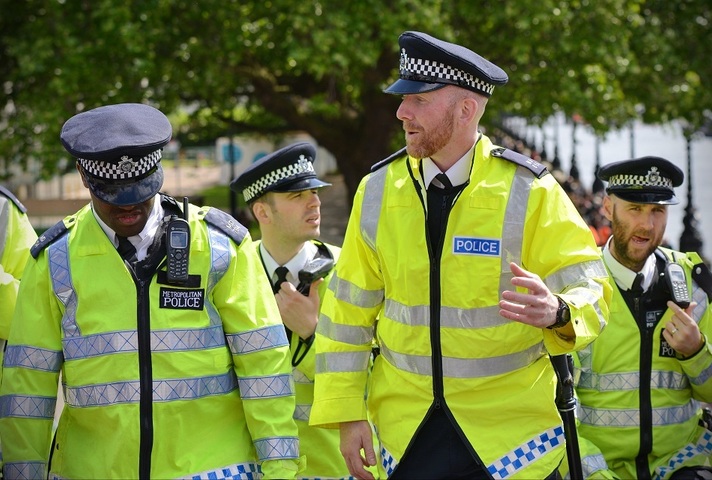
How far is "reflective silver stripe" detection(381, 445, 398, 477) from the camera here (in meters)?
4.27

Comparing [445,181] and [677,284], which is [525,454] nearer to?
[445,181]

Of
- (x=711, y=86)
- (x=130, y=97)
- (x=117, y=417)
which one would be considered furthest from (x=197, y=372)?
(x=711, y=86)

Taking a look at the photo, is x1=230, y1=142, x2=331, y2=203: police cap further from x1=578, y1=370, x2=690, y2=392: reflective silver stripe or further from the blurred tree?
the blurred tree

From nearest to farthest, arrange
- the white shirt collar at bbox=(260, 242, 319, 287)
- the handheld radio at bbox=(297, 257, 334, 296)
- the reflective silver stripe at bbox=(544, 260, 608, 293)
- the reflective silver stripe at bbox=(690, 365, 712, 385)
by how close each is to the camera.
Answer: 1. the reflective silver stripe at bbox=(544, 260, 608, 293)
2. the reflective silver stripe at bbox=(690, 365, 712, 385)
3. the handheld radio at bbox=(297, 257, 334, 296)
4. the white shirt collar at bbox=(260, 242, 319, 287)

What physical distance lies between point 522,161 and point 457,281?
0.51m

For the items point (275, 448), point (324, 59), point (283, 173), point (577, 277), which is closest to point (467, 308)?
point (577, 277)

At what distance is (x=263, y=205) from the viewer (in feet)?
18.6

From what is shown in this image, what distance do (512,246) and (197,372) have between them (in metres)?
1.22

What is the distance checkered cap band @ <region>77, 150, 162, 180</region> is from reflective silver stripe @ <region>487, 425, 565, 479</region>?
166 cm

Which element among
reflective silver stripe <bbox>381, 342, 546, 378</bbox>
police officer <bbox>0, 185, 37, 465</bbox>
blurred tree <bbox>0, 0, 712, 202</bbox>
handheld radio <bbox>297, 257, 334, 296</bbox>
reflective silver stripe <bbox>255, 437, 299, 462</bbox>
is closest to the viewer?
reflective silver stripe <bbox>255, 437, 299, 462</bbox>

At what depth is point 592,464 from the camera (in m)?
5.05

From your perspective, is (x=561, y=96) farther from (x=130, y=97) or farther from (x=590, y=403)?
(x=590, y=403)

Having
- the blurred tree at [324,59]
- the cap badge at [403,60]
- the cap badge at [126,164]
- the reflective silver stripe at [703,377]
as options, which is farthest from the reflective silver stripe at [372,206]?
the blurred tree at [324,59]

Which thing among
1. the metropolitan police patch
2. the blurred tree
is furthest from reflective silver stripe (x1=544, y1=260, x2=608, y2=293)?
the blurred tree
